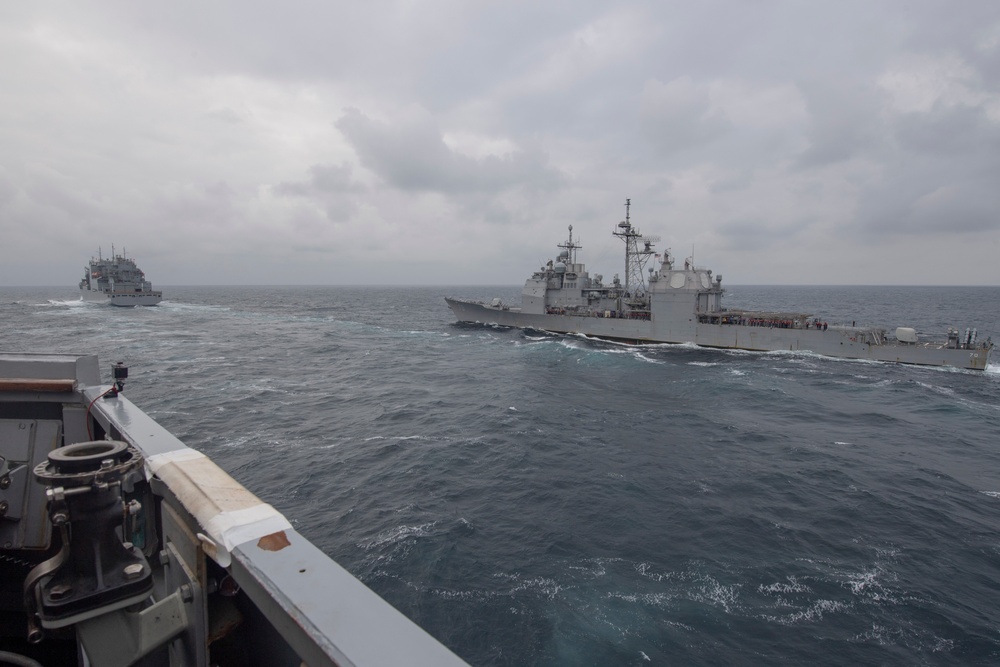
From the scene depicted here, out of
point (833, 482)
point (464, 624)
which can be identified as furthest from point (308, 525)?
point (833, 482)

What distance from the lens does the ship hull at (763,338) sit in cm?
4078

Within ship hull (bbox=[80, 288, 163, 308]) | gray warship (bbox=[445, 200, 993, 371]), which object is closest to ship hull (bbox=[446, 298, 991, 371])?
gray warship (bbox=[445, 200, 993, 371])

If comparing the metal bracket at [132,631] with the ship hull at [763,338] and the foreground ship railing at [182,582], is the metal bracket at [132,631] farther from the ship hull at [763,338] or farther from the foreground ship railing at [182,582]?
the ship hull at [763,338]

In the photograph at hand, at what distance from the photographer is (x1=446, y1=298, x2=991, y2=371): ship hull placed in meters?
40.8

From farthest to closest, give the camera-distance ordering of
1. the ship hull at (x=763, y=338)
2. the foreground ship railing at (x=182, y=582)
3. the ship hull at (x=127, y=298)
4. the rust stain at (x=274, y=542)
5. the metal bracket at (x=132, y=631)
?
the ship hull at (x=127, y=298), the ship hull at (x=763, y=338), the rust stain at (x=274, y=542), the metal bracket at (x=132, y=631), the foreground ship railing at (x=182, y=582)

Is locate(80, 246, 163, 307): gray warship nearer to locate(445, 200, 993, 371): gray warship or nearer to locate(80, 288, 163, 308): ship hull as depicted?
locate(80, 288, 163, 308): ship hull

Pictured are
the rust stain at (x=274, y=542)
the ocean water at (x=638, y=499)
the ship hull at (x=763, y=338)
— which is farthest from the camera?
the ship hull at (x=763, y=338)

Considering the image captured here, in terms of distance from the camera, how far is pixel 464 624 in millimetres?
10531

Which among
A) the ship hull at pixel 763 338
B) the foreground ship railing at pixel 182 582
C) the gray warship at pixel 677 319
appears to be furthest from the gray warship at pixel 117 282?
the foreground ship railing at pixel 182 582

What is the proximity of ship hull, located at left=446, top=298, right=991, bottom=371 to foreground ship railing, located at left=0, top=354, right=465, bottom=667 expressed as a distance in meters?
48.8

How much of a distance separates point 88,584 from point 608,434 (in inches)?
852

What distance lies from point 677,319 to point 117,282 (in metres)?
104

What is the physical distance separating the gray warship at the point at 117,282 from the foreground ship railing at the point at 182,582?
10710cm

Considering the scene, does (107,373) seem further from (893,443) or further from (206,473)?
(893,443)
